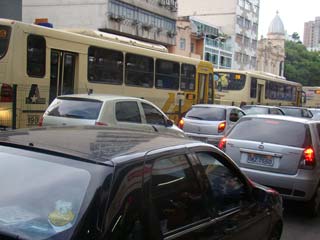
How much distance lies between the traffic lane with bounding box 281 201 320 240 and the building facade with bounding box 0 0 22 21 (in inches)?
906

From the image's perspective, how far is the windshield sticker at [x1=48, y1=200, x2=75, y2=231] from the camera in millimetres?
2596

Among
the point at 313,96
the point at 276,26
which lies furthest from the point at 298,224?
the point at 276,26

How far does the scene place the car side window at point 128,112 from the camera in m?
10.2

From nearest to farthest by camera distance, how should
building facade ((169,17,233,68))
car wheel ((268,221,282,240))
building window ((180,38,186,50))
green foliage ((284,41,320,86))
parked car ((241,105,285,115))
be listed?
car wheel ((268,221,282,240)) → parked car ((241,105,285,115)) → building window ((180,38,186,50)) → building facade ((169,17,233,68)) → green foliage ((284,41,320,86))

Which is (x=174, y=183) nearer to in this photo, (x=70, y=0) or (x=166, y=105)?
(x=166, y=105)

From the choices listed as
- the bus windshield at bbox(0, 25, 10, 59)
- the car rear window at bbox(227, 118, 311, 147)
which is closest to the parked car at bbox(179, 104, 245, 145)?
the bus windshield at bbox(0, 25, 10, 59)

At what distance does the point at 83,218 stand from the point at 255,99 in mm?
27643

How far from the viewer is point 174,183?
328 centimetres

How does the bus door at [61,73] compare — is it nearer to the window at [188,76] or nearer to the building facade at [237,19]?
the window at [188,76]

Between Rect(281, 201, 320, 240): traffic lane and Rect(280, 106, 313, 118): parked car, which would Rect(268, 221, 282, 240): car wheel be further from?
Rect(280, 106, 313, 118): parked car

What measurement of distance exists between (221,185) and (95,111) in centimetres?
614

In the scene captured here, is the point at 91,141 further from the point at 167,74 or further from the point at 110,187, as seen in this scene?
the point at 167,74

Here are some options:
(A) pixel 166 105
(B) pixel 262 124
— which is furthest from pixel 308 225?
(A) pixel 166 105

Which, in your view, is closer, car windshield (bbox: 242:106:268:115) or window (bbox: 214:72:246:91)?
car windshield (bbox: 242:106:268:115)
